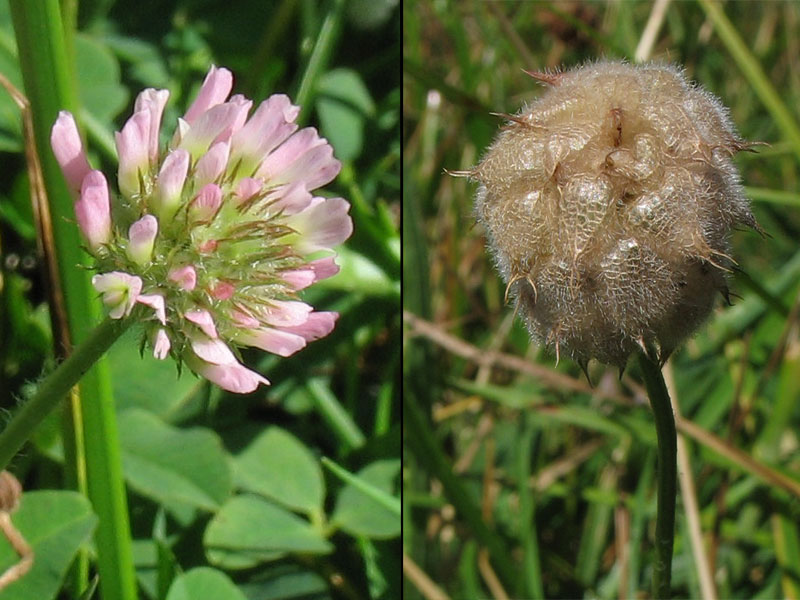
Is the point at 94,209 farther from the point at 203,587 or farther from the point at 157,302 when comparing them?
the point at 203,587

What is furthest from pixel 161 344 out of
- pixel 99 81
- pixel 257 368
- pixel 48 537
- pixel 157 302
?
pixel 99 81

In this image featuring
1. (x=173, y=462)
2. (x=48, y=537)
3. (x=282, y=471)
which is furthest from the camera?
(x=282, y=471)

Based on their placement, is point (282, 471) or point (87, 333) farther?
point (282, 471)

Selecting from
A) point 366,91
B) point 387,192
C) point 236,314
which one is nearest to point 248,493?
point 236,314

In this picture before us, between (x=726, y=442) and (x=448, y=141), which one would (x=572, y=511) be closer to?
(x=726, y=442)

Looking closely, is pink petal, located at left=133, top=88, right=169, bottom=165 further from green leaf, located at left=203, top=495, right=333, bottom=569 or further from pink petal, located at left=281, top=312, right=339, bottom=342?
green leaf, located at left=203, top=495, right=333, bottom=569

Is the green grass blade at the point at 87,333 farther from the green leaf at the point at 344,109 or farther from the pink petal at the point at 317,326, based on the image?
the green leaf at the point at 344,109
